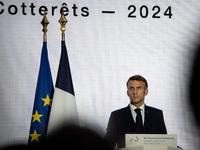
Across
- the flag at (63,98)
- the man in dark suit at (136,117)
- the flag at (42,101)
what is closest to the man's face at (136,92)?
the man in dark suit at (136,117)

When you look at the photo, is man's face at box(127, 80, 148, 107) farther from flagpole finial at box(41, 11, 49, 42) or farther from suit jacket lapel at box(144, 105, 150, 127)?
flagpole finial at box(41, 11, 49, 42)

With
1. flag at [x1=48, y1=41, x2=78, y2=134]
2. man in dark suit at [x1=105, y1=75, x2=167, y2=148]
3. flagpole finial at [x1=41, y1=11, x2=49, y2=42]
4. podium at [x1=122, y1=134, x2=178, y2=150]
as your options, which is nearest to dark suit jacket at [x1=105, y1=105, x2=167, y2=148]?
man in dark suit at [x1=105, y1=75, x2=167, y2=148]

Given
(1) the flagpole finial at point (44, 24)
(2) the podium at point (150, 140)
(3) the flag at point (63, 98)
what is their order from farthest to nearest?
(1) the flagpole finial at point (44, 24) → (3) the flag at point (63, 98) → (2) the podium at point (150, 140)

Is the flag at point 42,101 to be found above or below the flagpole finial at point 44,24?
below

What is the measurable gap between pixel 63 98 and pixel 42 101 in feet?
0.77

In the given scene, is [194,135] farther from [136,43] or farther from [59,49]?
[59,49]

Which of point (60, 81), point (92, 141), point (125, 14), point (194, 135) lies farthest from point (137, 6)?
point (92, 141)

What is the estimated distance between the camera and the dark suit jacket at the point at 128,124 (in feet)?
13.2

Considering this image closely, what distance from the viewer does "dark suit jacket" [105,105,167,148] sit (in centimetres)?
401

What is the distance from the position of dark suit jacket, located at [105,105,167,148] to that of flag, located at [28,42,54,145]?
718mm

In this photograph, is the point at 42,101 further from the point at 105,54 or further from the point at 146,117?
the point at 146,117

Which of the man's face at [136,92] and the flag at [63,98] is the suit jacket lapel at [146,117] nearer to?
the man's face at [136,92]

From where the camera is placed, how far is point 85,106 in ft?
13.3

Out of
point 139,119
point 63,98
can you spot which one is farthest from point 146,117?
point 63,98
